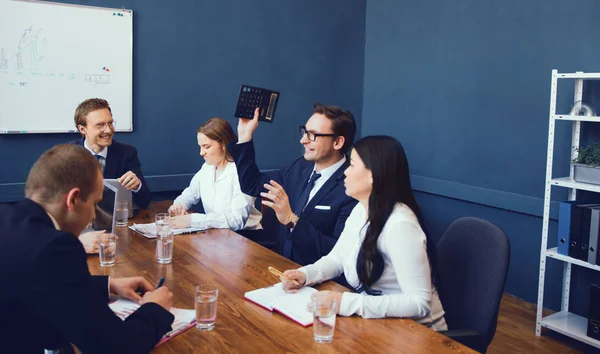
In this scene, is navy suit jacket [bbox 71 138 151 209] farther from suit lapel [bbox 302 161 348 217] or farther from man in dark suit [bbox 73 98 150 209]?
suit lapel [bbox 302 161 348 217]

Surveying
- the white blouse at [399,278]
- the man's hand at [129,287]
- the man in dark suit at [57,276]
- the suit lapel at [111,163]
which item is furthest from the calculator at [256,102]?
the man in dark suit at [57,276]

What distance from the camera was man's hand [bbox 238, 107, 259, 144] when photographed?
281 centimetres

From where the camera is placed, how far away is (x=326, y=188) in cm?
264

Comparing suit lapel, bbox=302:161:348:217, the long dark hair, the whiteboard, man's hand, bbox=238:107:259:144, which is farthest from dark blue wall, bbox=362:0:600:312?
the whiteboard

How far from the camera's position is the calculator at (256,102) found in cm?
283

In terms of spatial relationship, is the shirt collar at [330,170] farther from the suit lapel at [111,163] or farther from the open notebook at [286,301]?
the suit lapel at [111,163]

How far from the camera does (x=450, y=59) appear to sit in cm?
411

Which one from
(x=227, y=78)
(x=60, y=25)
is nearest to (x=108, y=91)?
(x=60, y=25)

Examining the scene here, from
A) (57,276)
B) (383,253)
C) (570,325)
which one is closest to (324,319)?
(383,253)

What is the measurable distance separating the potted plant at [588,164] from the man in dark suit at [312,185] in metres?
1.36

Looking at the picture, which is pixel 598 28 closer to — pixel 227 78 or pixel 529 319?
pixel 529 319

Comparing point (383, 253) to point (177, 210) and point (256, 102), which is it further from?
point (177, 210)

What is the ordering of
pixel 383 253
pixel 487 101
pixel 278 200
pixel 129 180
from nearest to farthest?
pixel 383 253
pixel 278 200
pixel 129 180
pixel 487 101

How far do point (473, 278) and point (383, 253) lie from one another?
379 mm
